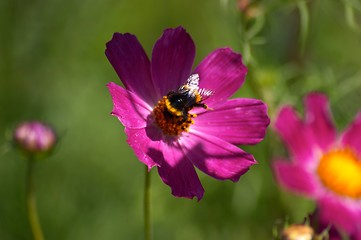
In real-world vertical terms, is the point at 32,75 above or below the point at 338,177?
above

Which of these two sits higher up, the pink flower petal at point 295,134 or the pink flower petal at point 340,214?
the pink flower petal at point 295,134

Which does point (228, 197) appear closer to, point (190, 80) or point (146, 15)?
point (146, 15)

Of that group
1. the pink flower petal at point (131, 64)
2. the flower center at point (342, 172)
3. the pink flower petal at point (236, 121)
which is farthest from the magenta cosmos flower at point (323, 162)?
the pink flower petal at point (131, 64)

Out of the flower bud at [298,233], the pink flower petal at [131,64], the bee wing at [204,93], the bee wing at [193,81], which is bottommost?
the flower bud at [298,233]

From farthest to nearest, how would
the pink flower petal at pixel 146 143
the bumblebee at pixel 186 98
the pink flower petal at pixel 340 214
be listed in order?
the pink flower petal at pixel 340 214
the bumblebee at pixel 186 98
the pink flower petal at pixel 146 143

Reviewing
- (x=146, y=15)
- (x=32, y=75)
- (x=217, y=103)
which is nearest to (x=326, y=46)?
(x=146, y=15)

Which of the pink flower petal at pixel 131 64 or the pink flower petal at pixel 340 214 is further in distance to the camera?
the pink flower petal at pixel 340 214

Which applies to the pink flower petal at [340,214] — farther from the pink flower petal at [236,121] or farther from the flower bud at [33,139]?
the flower bud at [33,139]
